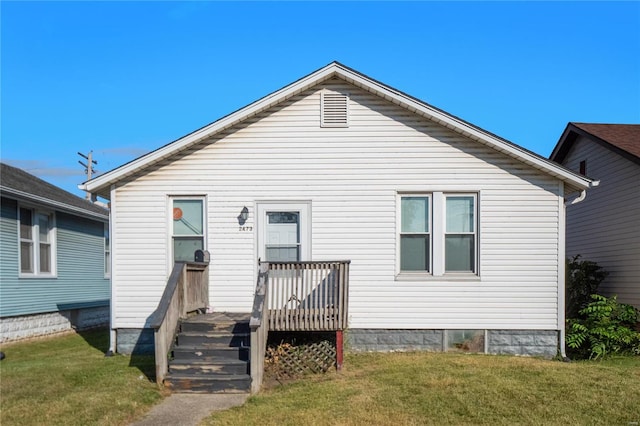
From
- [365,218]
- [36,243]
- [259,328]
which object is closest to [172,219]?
[259,328]

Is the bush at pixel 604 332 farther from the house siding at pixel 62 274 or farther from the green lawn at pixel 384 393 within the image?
the house siding at pixel 62 274

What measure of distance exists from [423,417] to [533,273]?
488 centimetres

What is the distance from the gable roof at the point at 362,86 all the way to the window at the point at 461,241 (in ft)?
3.99

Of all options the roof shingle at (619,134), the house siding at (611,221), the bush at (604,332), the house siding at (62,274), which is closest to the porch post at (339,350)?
the bush at (604,332)

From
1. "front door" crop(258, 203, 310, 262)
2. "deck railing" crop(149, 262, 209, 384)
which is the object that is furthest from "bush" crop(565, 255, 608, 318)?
"deck railing" crop(149, 262, 209, 384)

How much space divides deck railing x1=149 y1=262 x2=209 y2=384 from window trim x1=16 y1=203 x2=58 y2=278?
490 centimetres

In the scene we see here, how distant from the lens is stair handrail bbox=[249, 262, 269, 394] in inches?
303

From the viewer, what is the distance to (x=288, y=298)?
29.2 feet

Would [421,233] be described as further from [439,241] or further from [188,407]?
[188,407]

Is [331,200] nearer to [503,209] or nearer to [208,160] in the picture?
[208,160]

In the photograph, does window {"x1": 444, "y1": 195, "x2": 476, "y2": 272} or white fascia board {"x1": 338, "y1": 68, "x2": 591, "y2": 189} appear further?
window {"x1": 444, "y1": 195, "x2": 476, "y2": 272}

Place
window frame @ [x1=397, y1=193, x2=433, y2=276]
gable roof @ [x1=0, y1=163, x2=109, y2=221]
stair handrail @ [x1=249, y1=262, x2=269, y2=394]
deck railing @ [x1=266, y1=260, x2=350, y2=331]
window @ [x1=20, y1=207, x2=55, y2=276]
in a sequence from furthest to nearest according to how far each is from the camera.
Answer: window @ [x1=20, y1=207, x2=55, y2=276]
gable roof @ [x1=0, y1=163, x2=109, y2=221]
window frame @ [x1=397, y1=193, x2=433, y2=276]
deck railing @ [x1=266, y1=260, x2=350, y2=331]
stair handrail @ [x1=249, y1=262, x2=269, y2=394]

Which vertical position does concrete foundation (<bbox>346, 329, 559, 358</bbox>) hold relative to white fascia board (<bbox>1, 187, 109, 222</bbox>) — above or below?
below

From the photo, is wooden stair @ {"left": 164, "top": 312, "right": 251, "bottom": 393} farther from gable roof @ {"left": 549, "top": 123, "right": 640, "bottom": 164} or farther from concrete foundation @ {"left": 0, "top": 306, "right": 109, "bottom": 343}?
gable roof @ {"left": 549, "top": 123, "right": 640, "bottom": 164}
